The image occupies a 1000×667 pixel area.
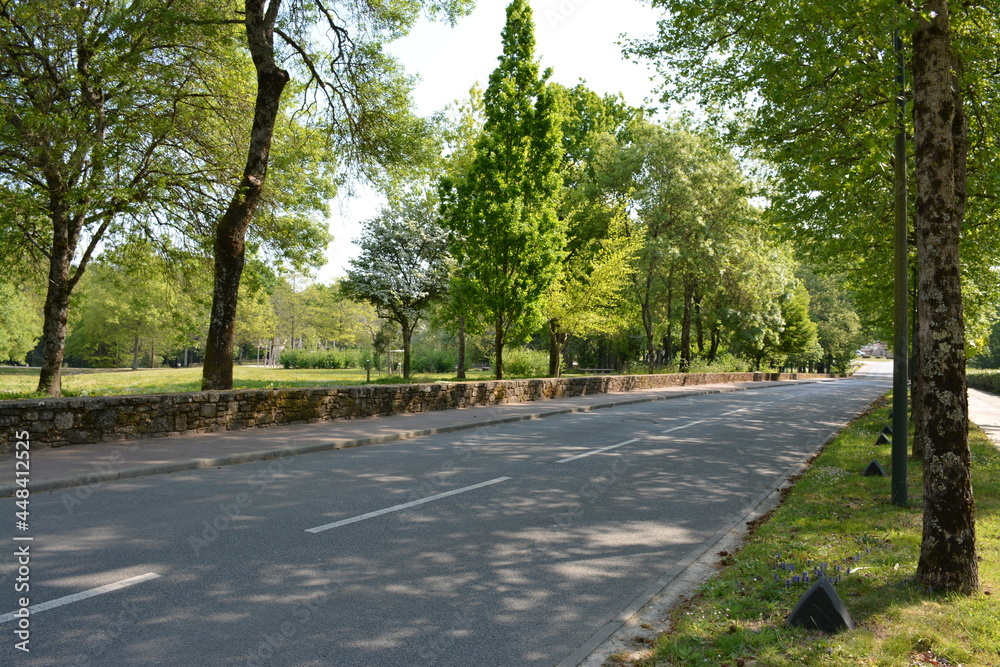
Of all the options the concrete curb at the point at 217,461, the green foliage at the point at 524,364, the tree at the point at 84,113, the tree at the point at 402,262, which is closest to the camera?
the concrete curb at the point at 217,461

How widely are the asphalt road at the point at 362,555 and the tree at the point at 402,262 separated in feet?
70.0

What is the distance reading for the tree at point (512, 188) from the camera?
792 inches

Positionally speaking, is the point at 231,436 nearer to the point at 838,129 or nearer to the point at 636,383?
the point at 838,129

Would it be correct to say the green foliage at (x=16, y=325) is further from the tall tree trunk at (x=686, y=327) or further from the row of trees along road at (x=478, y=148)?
the tall tree trunk at (x=686, y=327)

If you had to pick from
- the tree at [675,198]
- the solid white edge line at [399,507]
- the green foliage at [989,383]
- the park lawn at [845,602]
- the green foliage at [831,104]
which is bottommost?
the green foliage at [989,383]

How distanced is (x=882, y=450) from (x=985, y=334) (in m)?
14.5

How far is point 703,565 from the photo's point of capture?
5.37m

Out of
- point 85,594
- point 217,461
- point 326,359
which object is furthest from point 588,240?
point 85,594

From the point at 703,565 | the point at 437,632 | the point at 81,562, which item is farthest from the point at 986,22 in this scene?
the point at 81,562

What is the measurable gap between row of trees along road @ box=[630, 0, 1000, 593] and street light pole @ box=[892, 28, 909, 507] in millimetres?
317

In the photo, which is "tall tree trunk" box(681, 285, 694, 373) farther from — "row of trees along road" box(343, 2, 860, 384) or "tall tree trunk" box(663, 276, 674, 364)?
"tall tree trunk" box(663, 276, 674, 364)

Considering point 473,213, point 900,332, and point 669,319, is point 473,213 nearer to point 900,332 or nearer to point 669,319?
point 900,332

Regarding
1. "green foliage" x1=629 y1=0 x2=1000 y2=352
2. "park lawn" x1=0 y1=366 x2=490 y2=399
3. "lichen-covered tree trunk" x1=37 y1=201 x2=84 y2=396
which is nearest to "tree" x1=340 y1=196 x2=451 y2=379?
"park lawn" x1=0 y1=366 x2=490 y2=399

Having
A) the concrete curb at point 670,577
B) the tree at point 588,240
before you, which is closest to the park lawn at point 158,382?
the tree at point 588,240
